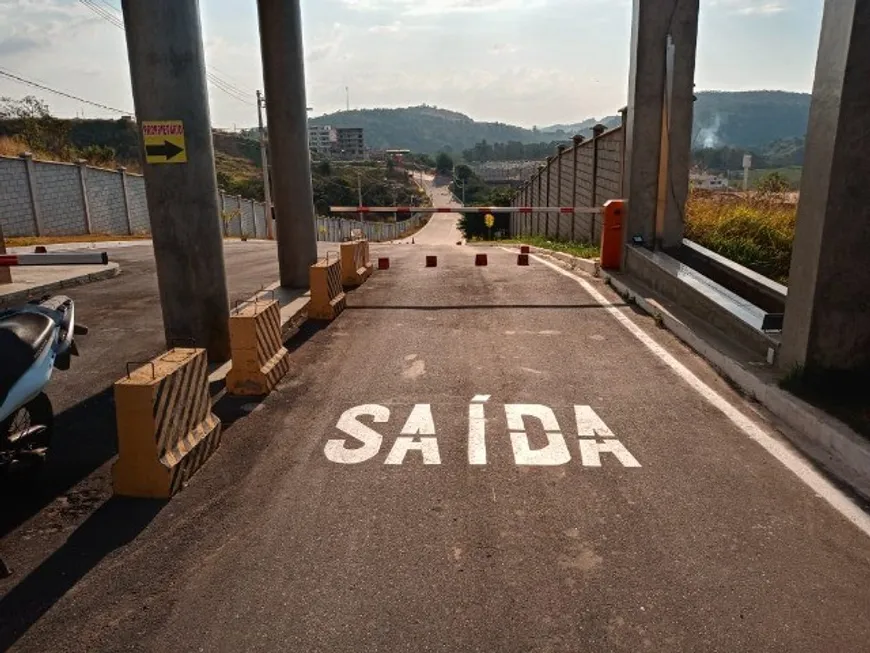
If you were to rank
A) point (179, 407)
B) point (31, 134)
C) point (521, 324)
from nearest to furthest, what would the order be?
point (179, 407)
point (521, 324)
point (31, 134)

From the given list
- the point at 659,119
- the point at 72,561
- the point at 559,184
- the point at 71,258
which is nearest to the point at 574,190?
the point at 559,184

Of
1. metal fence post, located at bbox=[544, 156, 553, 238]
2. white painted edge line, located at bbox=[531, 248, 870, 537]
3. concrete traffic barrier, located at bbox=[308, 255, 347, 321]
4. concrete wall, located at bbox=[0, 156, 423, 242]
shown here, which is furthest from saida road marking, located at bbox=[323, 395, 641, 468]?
metal fence post, located at bbox=[544, 156, 553, 238]

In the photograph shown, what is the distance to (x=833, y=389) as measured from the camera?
5660 millimetres

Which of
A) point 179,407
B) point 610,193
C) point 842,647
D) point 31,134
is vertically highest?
point 31,134

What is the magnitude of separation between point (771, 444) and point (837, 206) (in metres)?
2.17

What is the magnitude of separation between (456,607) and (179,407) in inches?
105

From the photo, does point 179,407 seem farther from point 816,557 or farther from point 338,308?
point 338,308

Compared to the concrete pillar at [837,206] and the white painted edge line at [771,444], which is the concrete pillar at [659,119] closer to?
the white painted edge line at [771,444]

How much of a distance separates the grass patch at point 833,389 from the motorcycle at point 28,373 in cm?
620

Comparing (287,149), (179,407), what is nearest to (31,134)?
(287,149)

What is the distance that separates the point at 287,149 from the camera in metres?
10.9

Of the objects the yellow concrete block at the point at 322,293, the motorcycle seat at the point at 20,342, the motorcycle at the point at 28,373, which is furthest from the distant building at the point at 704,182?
the motorcycle seat at the point at 20,342

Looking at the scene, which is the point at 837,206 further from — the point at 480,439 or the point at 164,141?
the point at 164,141

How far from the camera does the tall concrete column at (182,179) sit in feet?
20.6
